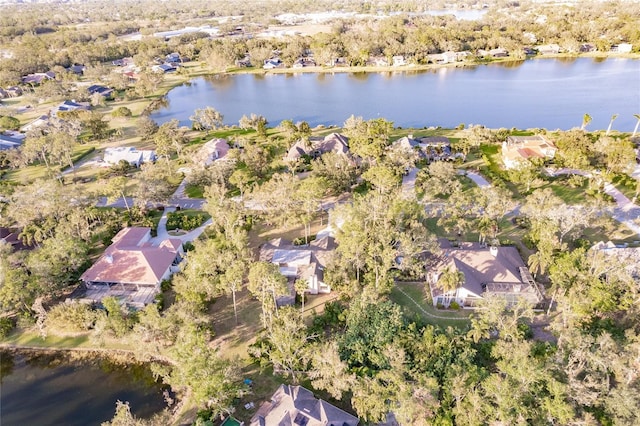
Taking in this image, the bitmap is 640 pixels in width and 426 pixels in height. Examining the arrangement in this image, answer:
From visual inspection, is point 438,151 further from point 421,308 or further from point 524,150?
point 421,308

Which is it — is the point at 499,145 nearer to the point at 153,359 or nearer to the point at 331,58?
the point at 153,359

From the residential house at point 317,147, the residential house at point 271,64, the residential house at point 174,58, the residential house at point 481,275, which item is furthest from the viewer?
the residential house at point 174,58

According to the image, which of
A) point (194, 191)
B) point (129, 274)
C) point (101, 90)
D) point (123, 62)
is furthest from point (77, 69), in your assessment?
point (129, 274)

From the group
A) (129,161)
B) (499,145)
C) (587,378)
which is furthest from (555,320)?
(129,161)

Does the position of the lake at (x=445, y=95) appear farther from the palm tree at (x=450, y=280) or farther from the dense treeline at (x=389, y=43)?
the palm tree at (x=450, y=280)

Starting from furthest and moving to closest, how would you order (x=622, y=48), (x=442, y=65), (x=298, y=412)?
1. (x=442, y=65)
2. (x=622, y=48)
3. (x=298, y=412)

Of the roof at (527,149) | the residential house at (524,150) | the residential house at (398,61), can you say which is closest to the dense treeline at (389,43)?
the residential house at (398,61)
